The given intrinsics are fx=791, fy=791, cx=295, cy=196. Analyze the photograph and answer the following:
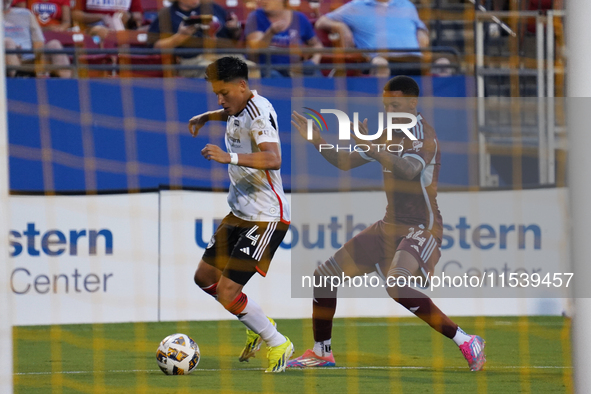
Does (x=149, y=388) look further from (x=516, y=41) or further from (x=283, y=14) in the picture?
(x=516, y=41)

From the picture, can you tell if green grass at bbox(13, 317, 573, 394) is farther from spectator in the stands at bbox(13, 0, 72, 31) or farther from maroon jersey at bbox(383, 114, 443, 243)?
spectator in the stands at bbox(13, 0, 72, 31)

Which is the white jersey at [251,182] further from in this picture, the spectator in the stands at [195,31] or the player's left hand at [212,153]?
the spectator in the stands at [195,31]

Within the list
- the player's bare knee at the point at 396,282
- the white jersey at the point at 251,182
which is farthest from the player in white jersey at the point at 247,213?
the player's bare knee at the point at 396,282

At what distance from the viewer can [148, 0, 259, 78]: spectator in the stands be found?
29.0 ft

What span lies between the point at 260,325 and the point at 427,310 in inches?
43.5

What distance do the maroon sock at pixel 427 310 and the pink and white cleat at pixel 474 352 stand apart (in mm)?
113

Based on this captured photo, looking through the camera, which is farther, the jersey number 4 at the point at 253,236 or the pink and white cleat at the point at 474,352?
the jersey number 4 at the point at 253,236

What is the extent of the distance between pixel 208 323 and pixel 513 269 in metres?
3.11

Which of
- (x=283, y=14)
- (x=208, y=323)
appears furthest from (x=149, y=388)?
(x=283, y=14)

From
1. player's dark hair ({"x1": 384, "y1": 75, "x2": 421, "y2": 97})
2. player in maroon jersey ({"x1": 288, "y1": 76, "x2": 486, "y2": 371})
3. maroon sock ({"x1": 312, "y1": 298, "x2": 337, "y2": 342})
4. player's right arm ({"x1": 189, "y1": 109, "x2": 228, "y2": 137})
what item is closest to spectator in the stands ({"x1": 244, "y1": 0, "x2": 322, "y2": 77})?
player's right arm ({"x1": 189, "y1": 109, "x2": 228, "y2": 137})

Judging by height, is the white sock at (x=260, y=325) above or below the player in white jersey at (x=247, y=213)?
below

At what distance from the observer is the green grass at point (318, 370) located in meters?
4.75

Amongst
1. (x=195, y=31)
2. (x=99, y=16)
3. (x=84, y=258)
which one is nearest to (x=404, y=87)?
(x=84, y=258)

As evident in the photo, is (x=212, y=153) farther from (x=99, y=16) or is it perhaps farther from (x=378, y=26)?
(x=99, y=16)
